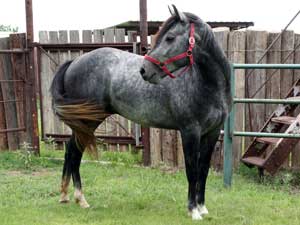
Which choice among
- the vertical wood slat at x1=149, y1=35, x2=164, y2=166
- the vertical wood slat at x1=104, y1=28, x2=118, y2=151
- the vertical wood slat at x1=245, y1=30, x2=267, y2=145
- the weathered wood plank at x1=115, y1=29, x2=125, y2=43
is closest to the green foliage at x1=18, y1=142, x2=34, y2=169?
the vertical wood slat at x1=104, y1=28, x2=118, y2=151

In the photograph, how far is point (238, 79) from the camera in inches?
277

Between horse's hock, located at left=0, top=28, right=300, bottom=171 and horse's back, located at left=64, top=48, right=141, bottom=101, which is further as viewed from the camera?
horse's hock, located at left=0, top=28, right=300, bottom=171

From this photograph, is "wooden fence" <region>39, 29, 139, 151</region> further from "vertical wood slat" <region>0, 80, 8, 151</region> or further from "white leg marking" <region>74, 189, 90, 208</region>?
"white leg marking" <region>74, 189, 90, 208</region>

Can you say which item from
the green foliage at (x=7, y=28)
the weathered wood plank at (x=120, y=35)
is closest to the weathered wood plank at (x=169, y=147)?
the weathered wood plank at (x=120, y=35)

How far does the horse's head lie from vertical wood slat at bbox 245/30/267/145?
2833 millimetres

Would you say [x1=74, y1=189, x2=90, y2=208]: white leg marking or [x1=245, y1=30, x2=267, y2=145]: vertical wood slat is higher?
[x1=245, y1=30, x2=267, y2=145]: vertical wood slat

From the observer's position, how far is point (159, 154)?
7637mm

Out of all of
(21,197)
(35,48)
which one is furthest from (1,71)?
(21,197)

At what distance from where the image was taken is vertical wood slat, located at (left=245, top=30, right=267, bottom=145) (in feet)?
22.8

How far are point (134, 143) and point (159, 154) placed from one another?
0.46 metres

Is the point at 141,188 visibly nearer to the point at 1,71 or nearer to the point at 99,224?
the point at 99,224

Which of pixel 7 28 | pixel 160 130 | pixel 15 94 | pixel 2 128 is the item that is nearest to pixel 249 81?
pixel 160 130

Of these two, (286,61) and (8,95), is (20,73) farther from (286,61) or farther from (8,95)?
(286,61)

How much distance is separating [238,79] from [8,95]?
4042 mm
